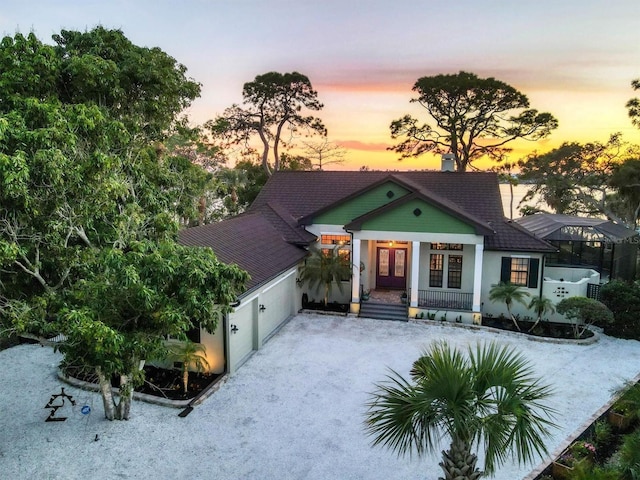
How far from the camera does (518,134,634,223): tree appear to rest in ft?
108

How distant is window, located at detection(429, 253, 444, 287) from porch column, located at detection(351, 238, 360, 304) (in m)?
3.41

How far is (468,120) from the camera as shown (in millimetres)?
38062

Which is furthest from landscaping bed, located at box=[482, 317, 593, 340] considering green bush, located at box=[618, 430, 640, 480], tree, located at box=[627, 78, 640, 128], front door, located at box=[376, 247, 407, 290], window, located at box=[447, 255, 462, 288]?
tree, located at box=[627, 78, 640, 128]

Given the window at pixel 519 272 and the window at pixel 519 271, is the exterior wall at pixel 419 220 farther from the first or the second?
the window at pixel 519 271

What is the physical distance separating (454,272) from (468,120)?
22373 millimetres

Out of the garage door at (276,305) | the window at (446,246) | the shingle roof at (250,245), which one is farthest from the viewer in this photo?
the window at (446,246)

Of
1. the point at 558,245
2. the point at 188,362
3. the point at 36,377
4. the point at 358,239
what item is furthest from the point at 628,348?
the point at 36,377

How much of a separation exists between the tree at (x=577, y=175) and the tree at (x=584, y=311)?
783 inches

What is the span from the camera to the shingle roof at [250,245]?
1522 centimetres

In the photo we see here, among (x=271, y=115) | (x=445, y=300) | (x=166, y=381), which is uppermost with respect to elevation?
(x=271, y=115)

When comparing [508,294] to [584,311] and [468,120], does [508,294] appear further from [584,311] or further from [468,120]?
[468,120]

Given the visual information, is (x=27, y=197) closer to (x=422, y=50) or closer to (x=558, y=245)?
(x=422, y=50)

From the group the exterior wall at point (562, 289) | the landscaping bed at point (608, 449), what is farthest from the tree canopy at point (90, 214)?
the exterior wall at point (562, 289)

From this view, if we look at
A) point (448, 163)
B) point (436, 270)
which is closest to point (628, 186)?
point (448, 163)
